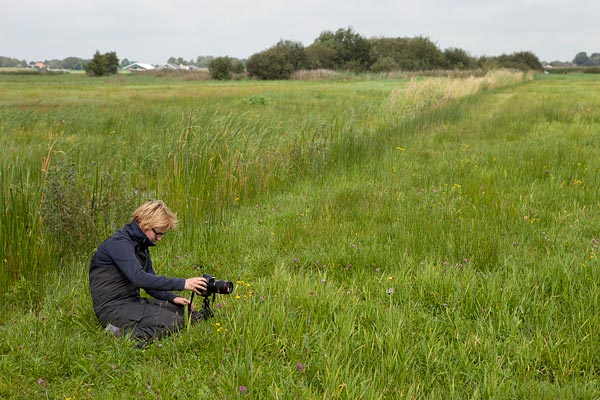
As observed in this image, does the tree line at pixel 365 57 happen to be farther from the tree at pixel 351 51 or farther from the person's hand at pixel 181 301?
the person's hand at pixel 181 301

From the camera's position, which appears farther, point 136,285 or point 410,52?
point 410,52

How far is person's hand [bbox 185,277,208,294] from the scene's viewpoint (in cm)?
313

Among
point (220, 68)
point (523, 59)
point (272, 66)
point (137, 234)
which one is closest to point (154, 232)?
point (137, 234)

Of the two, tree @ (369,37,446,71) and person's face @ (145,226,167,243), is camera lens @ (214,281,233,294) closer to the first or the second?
person's face @ (145,226,167,243)

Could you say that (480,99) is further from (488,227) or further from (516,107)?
(488,227)

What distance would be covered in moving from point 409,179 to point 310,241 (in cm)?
284

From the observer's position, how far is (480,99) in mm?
20562

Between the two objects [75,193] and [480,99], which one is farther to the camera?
[480,99]

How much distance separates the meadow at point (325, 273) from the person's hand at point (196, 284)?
27 cm

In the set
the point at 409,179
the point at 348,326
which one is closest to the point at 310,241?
the point at 348,326

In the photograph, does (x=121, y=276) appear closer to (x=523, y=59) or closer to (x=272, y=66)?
(x=272, y=66)

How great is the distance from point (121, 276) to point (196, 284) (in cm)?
71

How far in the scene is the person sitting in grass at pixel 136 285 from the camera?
3309 millimetres

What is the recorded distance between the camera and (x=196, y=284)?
10.3 ft
